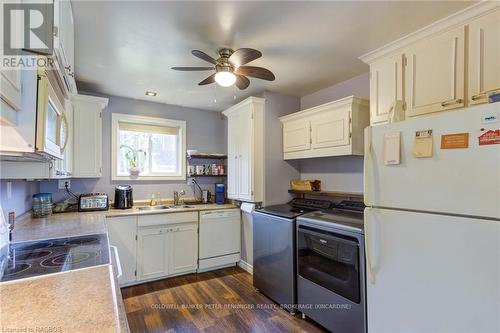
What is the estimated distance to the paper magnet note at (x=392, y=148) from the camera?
1480 millimetres

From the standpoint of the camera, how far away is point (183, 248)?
320cm

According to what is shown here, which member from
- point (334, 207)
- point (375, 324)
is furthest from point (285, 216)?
point (375, 324)

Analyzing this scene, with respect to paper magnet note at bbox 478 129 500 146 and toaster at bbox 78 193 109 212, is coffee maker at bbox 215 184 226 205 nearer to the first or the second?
toaster at bbox 78 193 109 212

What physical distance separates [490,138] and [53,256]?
7.42 feet

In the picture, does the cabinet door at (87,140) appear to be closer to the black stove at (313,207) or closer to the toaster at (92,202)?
the toaster at (92,202)

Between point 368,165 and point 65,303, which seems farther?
point 368,165

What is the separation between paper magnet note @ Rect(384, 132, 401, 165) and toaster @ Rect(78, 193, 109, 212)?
10.1 ft

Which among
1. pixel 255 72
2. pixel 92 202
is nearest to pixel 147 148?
pixel 92 202

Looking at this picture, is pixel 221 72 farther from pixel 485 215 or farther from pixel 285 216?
pixel 485 215

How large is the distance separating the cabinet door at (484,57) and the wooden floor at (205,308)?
215 cm

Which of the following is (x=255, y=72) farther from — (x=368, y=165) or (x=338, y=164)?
(x=338, y=164)

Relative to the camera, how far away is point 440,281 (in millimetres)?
1312

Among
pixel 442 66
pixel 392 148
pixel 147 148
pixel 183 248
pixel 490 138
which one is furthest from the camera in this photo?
pixel 147 148

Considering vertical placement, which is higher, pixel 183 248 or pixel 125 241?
pixel 125 241
